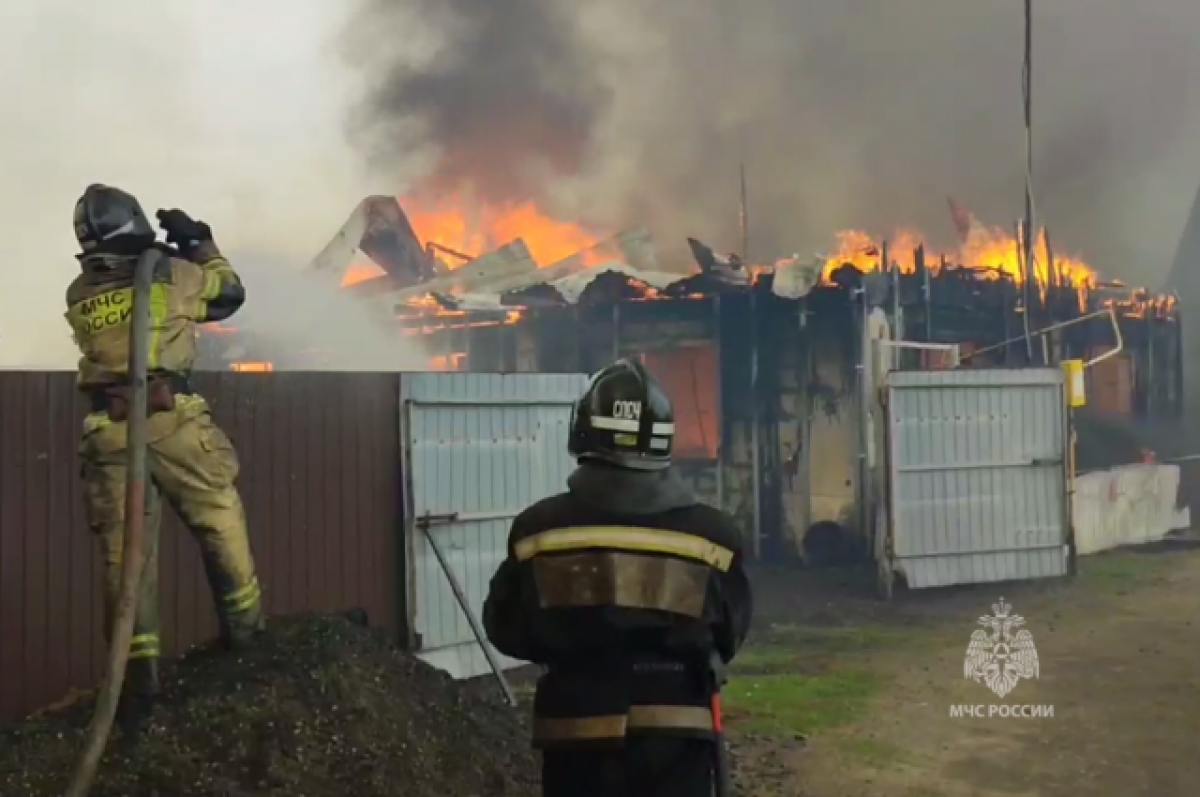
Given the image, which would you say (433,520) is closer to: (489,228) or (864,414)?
(864,414)

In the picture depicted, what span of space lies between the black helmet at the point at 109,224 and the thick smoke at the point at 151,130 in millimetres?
9451

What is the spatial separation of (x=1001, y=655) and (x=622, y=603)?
19.6 ft

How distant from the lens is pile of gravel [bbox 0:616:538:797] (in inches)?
143

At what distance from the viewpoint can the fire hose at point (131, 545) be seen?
314 cm

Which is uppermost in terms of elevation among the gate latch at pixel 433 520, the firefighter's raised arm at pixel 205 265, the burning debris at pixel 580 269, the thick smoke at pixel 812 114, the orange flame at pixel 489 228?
the thick smoke at pixel 812 114

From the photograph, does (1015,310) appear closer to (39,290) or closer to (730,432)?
(730,432)

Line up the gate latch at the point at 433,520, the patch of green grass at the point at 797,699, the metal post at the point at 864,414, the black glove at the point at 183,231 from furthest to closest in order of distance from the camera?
1. the metal post at the point at 864,414
2. the gate latch at the point at 433,520
3. the patch of green grass at the point at 797,699
4. the black glove at the point at 183,231

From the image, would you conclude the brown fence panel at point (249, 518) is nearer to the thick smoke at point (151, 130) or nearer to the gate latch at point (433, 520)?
the gate latch at point (433, 520)

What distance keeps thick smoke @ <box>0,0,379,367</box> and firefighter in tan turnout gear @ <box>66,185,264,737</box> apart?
947 cm

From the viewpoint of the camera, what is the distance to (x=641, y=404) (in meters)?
2.62

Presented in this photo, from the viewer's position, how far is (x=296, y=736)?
3863 mm

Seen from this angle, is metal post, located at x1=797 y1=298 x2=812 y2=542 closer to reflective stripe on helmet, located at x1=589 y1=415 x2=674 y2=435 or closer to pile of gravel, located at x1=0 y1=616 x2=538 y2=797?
pile of gravel, located at x1=0 y1=616 x2=538 y2=797

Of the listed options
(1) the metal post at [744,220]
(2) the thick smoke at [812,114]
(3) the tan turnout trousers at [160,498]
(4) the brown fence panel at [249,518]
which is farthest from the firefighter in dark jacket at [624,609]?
(1) the metal post at [744,220]

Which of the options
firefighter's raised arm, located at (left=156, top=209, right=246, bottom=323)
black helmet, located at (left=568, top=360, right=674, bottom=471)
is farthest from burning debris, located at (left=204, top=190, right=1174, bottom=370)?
black helmet, located at (left=568, top=360, right=674, bottom=471)
